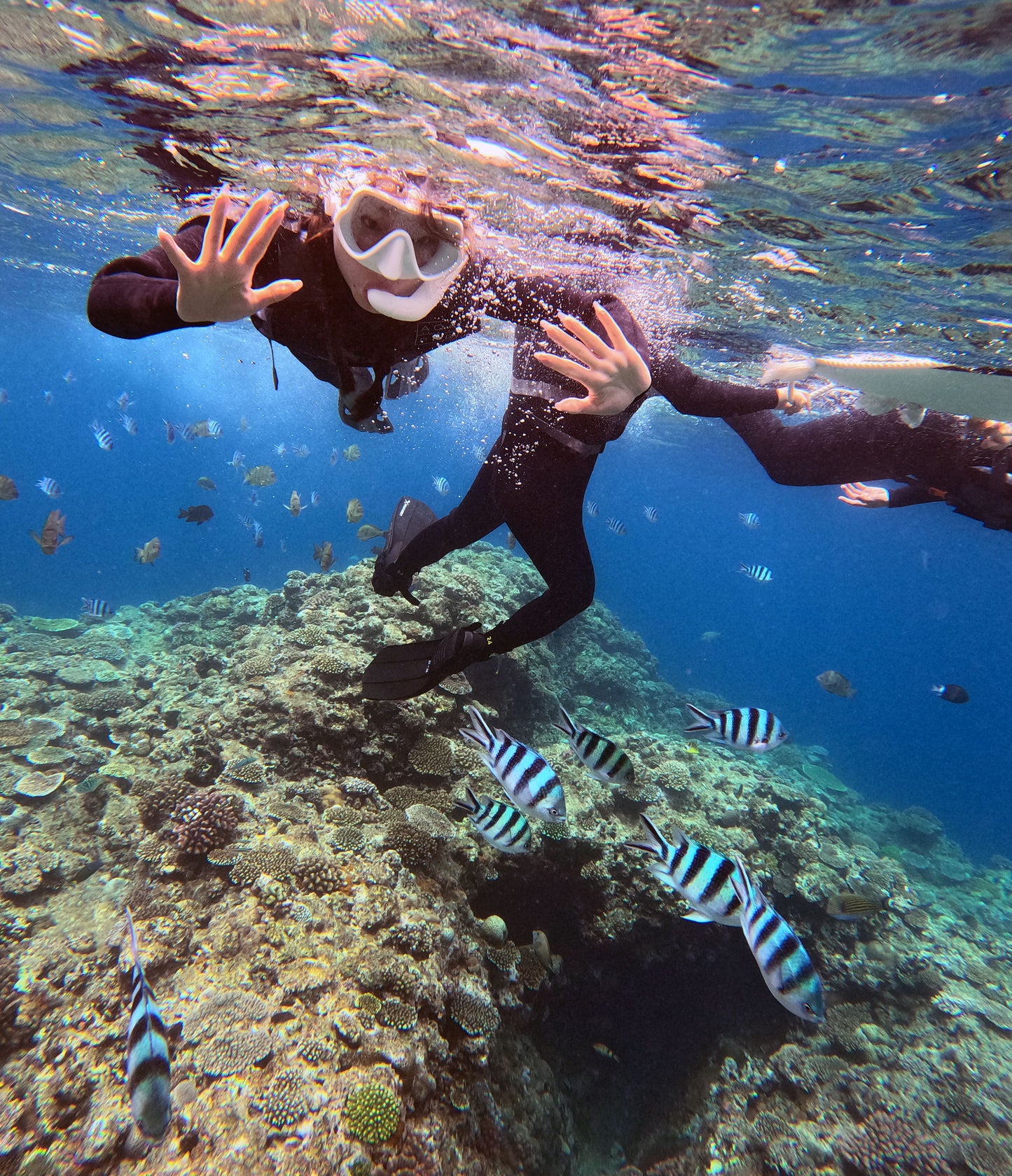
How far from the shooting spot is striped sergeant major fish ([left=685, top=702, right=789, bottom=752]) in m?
4.16

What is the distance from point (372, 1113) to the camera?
2.84m

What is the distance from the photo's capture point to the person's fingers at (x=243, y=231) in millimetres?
1937

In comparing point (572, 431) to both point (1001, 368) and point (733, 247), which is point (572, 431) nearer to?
point (733, 247)

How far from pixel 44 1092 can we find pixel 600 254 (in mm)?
11168

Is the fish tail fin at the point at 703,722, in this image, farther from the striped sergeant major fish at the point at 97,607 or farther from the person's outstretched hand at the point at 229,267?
the striped sergeant major fish at the point at 97,607

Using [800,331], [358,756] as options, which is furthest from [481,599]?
[800,331]

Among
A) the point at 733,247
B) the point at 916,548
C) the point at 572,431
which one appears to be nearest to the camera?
the point at 572,431

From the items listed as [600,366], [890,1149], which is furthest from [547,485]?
[890,1149]

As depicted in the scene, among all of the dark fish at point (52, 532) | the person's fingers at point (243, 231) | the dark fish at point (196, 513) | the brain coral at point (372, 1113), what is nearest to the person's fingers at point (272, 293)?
the person's fingers at point (243, 231)

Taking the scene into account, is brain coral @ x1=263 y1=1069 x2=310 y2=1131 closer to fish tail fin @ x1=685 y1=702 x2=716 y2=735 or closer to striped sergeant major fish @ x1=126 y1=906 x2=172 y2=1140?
striped sergeant major fish @ x1=126 y1=906 x2=172 y2=1140

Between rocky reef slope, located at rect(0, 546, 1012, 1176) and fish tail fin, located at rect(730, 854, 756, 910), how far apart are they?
6.47 ft

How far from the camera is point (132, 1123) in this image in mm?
2686

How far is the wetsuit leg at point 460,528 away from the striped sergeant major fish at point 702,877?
8.80 feet

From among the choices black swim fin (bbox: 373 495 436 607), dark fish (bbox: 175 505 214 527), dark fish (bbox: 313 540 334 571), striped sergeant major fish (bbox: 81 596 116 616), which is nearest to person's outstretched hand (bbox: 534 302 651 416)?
black swim fin (bbox: 373 495 436 607)
